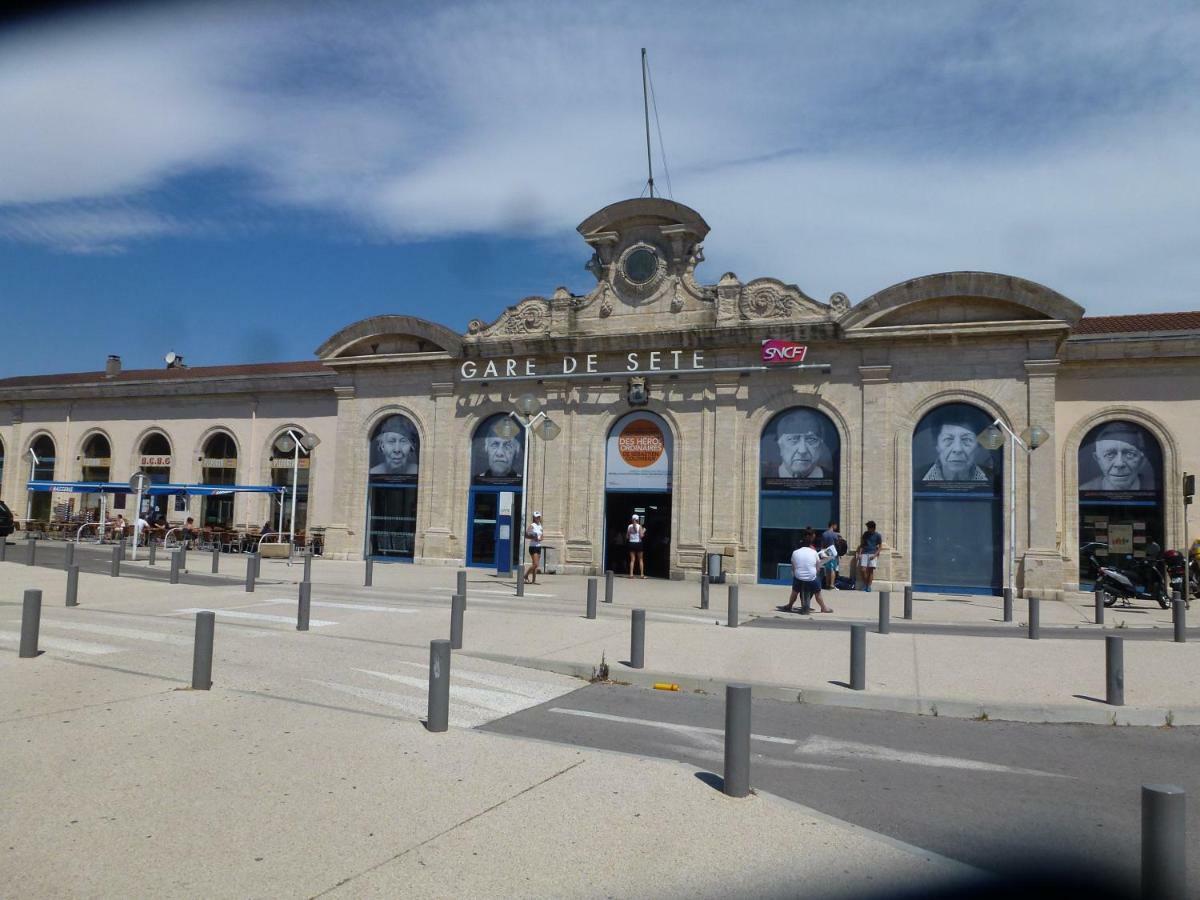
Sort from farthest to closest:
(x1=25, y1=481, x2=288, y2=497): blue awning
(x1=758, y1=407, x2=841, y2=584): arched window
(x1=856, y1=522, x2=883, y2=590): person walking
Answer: (x1=25, y1=481, x2=288, y2=497): blue awning
(x1=758, y1=407, x2=841, y2=584): arched window
(x1=856, y1=522, x2=883, y2=590): person walking

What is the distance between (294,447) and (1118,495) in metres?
25.1

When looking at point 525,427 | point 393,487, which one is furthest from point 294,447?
point 525,427

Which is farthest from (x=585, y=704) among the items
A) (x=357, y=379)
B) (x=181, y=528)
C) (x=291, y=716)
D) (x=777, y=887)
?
(x=181, y=528)

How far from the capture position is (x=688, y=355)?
25750mm

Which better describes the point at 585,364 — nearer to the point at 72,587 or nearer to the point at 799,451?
the point at 799,451

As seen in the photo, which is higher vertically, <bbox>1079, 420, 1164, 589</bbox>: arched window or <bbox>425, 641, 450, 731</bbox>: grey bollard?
A: <bbox>1079, 420, 1164, 589</bbox>: arched window

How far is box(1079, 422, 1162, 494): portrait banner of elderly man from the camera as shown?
74.4 ft

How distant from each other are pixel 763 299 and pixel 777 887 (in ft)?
71.3

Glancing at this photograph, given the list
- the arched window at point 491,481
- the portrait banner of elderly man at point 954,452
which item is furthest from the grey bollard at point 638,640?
the arched window at point 491,481

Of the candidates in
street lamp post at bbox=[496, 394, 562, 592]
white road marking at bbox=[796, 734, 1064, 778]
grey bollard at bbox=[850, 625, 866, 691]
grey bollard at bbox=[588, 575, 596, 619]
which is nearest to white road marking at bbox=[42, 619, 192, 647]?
grey bollard at bbox=[588, 575, 596, 619]

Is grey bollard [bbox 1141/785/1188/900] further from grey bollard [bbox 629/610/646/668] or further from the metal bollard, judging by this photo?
grey bollard [bbox 629/610/646/668]

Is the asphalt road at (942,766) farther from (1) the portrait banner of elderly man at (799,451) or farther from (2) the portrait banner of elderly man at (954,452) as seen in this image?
(1) the portrait banner of elderly man at (799,451)

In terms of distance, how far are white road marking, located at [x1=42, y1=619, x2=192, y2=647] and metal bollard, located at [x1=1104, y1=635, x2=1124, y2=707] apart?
34.1ft

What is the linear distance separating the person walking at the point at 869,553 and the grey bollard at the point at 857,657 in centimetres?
1307
